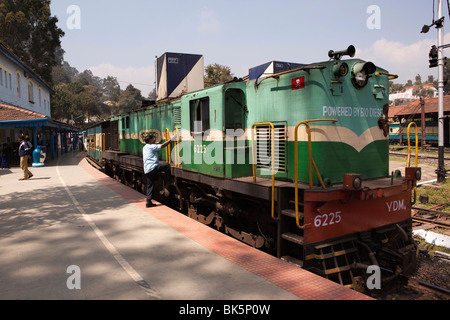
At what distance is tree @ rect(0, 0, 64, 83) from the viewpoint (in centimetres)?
3831

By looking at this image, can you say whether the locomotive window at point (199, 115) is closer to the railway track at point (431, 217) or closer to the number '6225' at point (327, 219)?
the number '6225' at point (327, 219)

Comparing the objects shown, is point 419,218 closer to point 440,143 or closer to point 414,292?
point 414,292

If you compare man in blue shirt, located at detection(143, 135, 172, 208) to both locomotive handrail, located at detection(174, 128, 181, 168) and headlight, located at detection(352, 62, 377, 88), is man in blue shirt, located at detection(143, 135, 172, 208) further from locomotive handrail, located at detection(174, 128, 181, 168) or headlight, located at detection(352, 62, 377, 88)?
headlight, located at detection(352, 62, 377, 88)

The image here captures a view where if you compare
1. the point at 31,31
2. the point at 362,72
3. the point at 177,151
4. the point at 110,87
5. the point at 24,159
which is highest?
the point at 110,87

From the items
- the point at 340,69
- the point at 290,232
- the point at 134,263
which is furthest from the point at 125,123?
the point at 340,69

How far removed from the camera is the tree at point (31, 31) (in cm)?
3831

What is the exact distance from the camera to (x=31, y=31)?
133 ft

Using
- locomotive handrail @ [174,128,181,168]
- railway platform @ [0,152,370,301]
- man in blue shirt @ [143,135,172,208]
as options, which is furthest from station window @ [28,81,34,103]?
locomotive handrail @ [174,128,181,168]

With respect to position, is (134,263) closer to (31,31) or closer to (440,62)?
(440,62)

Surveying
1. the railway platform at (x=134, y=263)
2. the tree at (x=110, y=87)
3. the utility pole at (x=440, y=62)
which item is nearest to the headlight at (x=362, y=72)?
the railway platform at (x=134, y=263)

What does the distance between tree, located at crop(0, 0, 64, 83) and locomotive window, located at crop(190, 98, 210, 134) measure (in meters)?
41.8

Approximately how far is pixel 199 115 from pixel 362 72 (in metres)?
3.22
